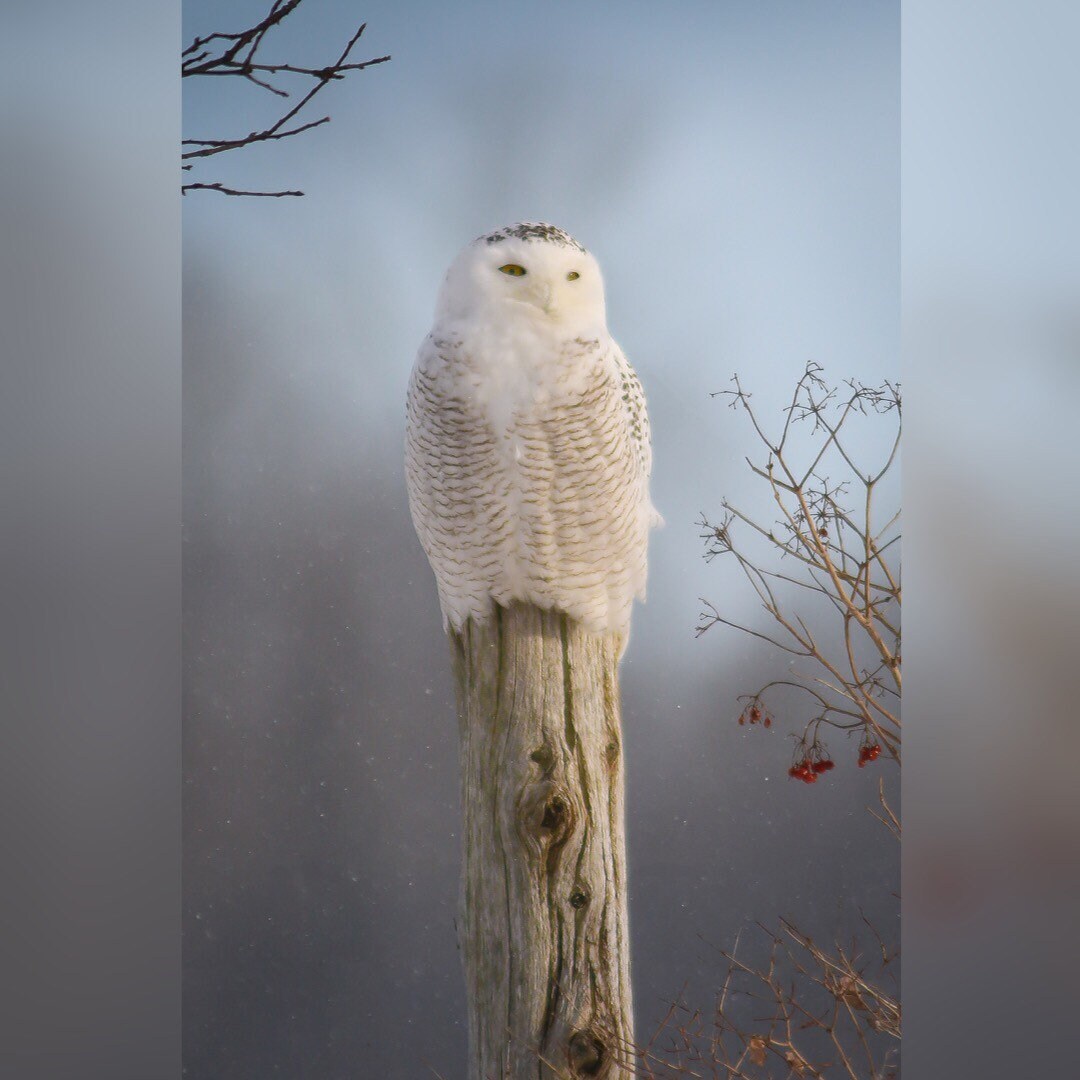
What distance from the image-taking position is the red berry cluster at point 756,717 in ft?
4.15

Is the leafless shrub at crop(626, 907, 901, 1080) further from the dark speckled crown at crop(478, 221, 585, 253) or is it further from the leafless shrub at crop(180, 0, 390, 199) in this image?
the leafless shrub at crop(180, 0, 390, 199)

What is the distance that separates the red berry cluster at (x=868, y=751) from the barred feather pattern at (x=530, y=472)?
1.19 feet

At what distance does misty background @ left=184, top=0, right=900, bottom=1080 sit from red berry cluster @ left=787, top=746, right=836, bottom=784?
0.10 ft

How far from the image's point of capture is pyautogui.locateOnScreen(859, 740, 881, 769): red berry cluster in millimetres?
1273

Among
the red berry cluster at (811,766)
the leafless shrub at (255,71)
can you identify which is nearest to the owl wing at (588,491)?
the red berry cluster at (811,766)

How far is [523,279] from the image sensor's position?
1113mm

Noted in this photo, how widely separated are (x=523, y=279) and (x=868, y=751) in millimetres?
723

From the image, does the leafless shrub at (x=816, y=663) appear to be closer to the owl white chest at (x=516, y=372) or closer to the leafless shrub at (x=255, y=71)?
the owl white chest at (x=516, y=372)

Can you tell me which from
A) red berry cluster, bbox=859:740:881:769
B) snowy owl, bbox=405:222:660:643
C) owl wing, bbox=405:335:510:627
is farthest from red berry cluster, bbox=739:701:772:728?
owl wing, bbox=405:335:510:627

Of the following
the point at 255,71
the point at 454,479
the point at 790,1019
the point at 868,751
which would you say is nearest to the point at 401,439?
the point at 454,479
